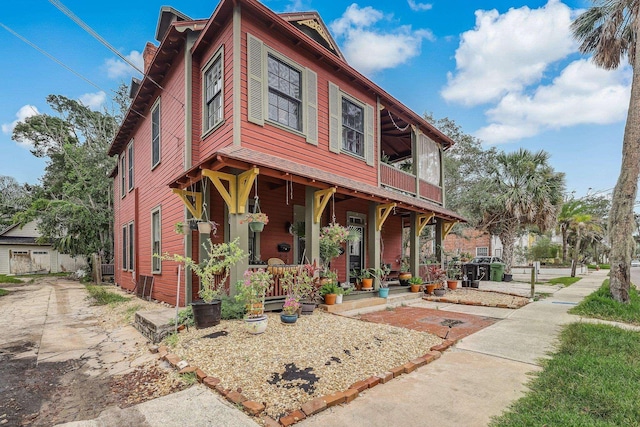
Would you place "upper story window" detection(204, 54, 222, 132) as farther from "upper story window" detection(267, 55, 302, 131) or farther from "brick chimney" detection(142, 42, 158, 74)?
"brick chimney" detection(142, 42, 158, 74)

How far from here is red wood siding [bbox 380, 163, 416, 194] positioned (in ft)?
32.9

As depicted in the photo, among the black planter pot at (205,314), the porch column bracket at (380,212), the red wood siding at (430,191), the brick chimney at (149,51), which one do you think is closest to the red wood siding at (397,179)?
the red wood siding at (430,191)

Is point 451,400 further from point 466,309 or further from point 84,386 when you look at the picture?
point 466,309

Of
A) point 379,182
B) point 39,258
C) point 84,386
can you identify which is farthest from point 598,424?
point 39,258

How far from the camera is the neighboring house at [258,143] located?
20.0ft

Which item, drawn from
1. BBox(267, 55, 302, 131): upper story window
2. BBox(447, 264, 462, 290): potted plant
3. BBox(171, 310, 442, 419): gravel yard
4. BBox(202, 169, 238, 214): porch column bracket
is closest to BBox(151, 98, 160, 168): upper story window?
BBox(267, 55, 302, 131): upper story window

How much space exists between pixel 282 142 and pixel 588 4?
10.0 meters

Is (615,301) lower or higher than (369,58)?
lower

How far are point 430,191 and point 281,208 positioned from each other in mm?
6229

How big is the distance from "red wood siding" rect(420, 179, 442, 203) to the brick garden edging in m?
7.94

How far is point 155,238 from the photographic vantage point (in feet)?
30.8

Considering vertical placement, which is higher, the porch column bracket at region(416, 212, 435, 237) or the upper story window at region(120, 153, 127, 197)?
the upper story window at region(120, 153, 127, 197)

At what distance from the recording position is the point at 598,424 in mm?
2424

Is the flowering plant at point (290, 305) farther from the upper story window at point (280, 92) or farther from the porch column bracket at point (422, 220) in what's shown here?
the porch column bracket at point (422, 220)
